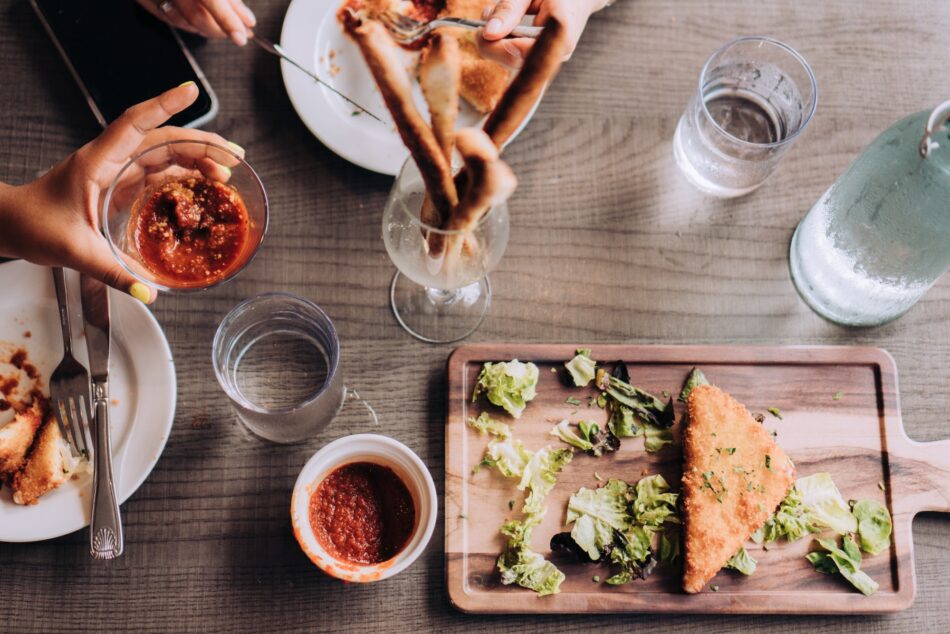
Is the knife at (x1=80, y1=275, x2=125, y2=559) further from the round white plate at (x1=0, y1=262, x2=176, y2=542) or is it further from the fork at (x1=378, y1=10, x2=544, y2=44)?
the fork at (x1=378, y1=10, x2=544, y2=44)

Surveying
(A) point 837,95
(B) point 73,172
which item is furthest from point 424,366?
(A) point 837,95

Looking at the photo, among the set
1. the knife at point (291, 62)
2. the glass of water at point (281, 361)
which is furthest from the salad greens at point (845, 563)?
the knife at point (291, 62)

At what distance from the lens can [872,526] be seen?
5.27 feet

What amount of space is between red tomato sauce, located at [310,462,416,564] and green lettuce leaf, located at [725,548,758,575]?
0.65m

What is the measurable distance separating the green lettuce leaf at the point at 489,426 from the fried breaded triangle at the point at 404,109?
58 cm

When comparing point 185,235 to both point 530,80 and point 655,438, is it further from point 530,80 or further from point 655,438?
point 655,438

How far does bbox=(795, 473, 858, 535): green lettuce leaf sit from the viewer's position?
1.60 meters

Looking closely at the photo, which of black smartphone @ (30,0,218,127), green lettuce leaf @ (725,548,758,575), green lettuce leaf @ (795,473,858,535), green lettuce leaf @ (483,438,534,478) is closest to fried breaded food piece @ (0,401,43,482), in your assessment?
black smartphone @ (30,0,218,127)

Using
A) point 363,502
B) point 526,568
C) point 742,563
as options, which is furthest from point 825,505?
point 363,502

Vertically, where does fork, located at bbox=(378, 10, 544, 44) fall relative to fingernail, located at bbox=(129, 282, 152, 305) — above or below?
above

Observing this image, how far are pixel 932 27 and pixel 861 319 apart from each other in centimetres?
78

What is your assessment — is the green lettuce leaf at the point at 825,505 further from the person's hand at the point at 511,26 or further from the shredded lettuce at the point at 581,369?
the person's hand at the point at 511,26

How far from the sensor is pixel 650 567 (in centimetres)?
156

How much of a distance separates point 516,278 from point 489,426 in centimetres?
34
